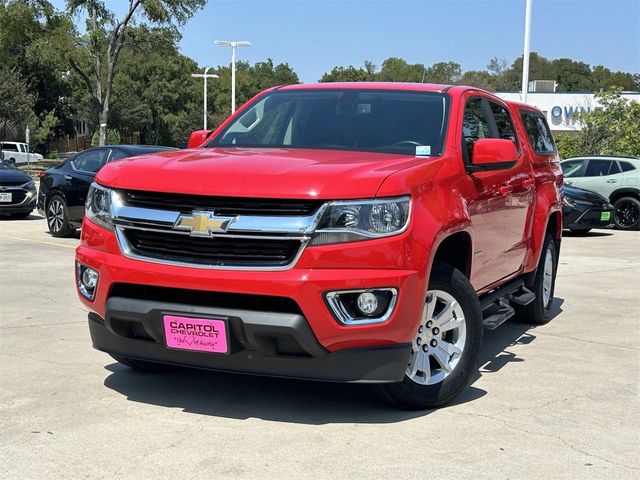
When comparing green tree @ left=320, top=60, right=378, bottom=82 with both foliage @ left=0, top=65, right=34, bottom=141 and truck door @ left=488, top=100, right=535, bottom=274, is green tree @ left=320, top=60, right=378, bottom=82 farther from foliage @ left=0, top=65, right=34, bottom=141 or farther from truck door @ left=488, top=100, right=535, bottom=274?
truck door @ left=488, top=100, right=535, bottom=274

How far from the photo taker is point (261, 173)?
13.5ft

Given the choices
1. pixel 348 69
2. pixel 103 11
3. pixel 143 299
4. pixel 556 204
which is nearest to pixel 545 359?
pixel 556 204

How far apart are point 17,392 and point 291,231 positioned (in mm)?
2067

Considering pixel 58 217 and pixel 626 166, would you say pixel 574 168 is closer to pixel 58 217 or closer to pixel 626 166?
pixel 626 166

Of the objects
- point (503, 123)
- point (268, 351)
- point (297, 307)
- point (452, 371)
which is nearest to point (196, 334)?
point (268, 351)

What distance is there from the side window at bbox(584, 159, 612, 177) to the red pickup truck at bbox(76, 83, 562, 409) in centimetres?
1436

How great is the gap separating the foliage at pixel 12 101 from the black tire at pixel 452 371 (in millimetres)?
43242

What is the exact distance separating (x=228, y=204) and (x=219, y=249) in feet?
0.76

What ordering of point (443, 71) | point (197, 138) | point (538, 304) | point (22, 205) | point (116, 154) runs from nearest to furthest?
point (197, 138)
point (538, 304)
point (116, 154)
point (22, 205)
point (443, 71)

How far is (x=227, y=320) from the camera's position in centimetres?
397

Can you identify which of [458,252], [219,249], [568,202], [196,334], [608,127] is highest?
[608,127]

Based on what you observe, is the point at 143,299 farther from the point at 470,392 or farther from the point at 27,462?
the point at 470,392

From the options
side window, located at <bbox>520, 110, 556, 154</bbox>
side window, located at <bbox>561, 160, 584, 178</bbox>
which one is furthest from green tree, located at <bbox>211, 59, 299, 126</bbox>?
side window, located at <bbox>520, 110, 556, 154</bbox>

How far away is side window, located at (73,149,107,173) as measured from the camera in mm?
13404
